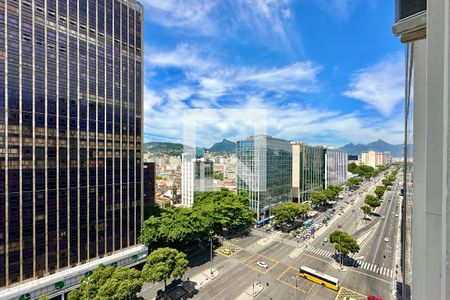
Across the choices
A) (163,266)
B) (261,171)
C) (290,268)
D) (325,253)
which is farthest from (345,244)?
(163,266)

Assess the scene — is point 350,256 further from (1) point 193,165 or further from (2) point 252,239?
(1) point 193,165

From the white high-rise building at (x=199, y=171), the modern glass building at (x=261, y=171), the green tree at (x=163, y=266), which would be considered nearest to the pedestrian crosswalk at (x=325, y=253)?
the modern glass building at (x=261, y=171)

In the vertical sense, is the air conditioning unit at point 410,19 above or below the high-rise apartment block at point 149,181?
above

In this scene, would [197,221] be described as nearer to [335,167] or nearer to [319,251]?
[319,251]

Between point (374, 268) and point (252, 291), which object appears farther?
point (374, 268)

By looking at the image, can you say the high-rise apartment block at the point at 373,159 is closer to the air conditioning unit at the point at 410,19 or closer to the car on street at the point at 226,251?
the car on street at the point at 226,251

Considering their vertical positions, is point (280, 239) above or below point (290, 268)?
below
